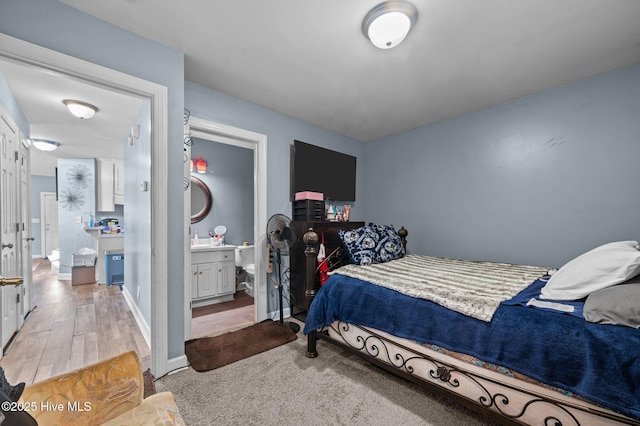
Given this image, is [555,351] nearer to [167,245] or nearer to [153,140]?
[167,245]

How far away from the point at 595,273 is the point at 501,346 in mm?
706

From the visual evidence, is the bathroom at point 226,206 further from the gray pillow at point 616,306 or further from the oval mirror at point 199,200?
the gray pillow at point 616,306

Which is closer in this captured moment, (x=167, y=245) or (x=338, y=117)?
(x=167, y=245)

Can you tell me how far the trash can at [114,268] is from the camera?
4504 millimetres

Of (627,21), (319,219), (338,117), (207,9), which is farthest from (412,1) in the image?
(319,219)

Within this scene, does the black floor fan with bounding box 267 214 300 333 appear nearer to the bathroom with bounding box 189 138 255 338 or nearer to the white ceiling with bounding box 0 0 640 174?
the bathroom with bounding box 189 138 255 338

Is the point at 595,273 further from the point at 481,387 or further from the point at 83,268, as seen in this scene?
the point at 83,268

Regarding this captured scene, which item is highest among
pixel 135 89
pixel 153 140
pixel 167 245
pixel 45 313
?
pixel 135 89

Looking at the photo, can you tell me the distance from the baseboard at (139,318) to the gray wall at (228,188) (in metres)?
1.25

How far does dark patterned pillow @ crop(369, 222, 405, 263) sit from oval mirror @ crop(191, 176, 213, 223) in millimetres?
2750

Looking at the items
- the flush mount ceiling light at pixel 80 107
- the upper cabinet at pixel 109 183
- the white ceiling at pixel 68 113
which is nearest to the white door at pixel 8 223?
the white ceiling at pixel 68 113

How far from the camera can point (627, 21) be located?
173 cm

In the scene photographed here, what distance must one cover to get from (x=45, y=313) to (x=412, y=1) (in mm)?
4969

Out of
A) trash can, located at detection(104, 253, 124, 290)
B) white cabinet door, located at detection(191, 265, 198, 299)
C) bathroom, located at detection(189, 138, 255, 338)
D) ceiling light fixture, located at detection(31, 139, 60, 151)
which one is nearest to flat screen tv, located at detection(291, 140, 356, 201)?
bathroom, located at detection(189, 138, 255, 338)
